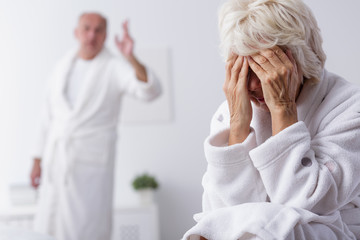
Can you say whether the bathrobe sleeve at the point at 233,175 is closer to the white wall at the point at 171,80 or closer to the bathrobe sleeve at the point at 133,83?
the bathrobe sleeve at the point at 133,83

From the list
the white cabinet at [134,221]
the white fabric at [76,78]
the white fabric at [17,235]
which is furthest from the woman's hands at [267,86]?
the white cabinet at [134,221]

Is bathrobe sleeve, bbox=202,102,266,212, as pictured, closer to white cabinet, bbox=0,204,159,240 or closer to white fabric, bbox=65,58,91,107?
white fabric, bbox=65,58,91,107

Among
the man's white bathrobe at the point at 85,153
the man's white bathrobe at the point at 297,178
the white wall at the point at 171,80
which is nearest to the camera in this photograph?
the man's white bathrobe at the point at 297,178

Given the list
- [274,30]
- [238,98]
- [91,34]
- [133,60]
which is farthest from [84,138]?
[274,30]

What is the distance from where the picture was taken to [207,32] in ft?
14.8

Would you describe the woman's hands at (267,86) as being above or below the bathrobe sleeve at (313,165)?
above

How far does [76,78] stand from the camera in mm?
3363

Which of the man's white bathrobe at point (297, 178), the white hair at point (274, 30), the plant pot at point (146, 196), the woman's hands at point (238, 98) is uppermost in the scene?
the white hair at point (274, 30)

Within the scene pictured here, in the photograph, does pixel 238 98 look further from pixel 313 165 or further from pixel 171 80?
pixel 171 80

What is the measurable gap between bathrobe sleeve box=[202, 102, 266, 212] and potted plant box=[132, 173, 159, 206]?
2948 millimetres

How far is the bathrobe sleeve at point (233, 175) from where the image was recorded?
119cm

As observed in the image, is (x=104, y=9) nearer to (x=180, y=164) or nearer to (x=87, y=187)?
(x=180, y=164)

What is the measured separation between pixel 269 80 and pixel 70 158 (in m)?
2.13

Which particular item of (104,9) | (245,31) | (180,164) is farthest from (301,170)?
(104,9)
